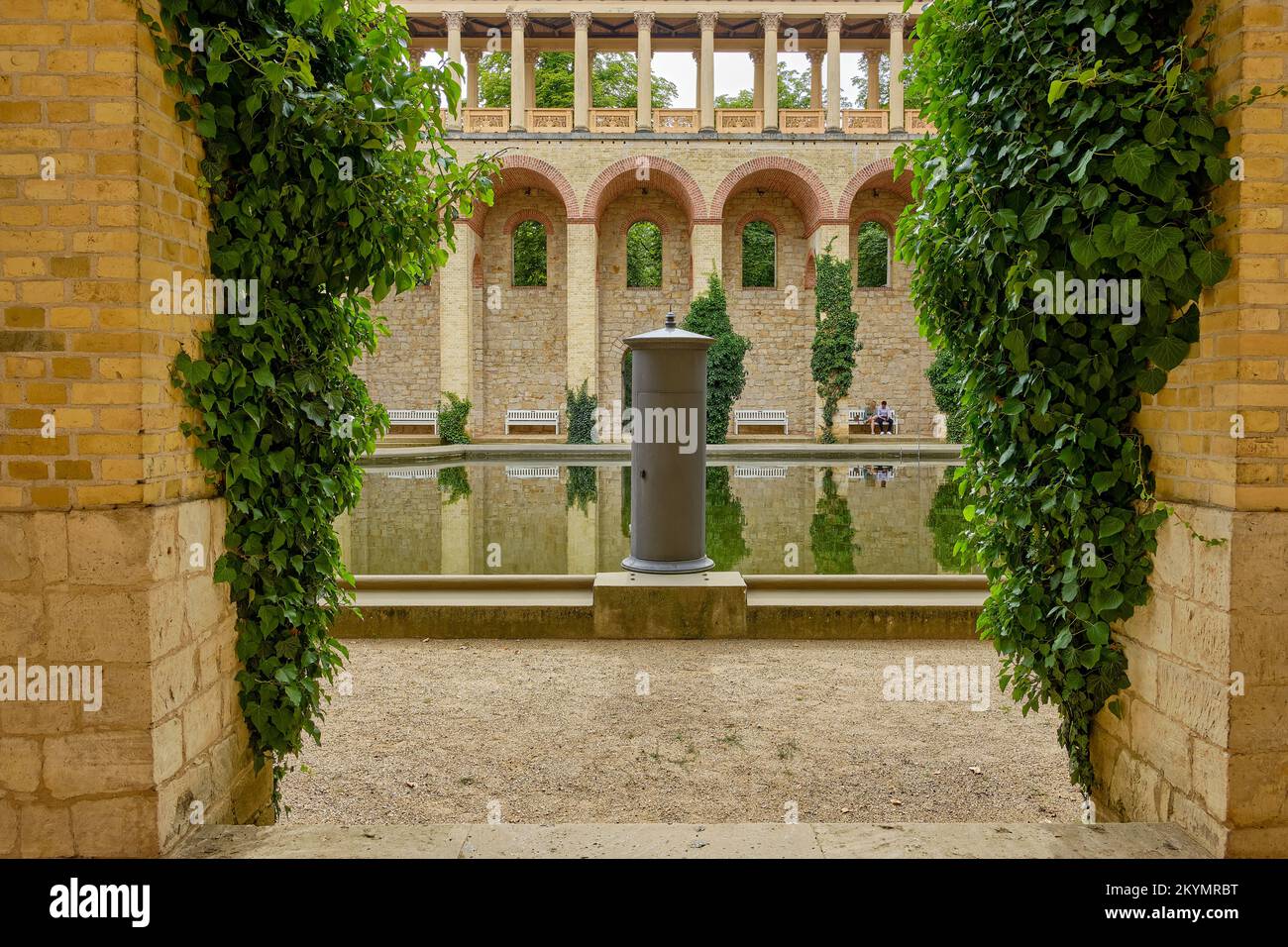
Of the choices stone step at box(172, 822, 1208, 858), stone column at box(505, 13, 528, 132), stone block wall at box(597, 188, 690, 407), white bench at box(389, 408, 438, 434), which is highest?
stone column at box(505, 13, 528, 132)

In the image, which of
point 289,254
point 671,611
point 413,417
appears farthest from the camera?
point 413,417

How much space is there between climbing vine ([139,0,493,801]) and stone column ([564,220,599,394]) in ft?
64.3

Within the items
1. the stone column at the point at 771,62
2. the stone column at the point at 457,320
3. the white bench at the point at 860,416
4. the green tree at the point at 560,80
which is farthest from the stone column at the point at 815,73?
the stone column at the point at 457,320

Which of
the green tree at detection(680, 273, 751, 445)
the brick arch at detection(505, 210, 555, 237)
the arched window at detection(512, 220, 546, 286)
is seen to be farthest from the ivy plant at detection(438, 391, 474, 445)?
the green tree at detection(680, 273, 751, 445)

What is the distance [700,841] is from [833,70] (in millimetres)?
24098

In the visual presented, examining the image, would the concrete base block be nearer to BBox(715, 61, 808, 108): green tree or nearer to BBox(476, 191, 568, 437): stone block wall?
BBox(476, 191, 568, 437): stone block wall

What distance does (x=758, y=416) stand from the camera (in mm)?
23578

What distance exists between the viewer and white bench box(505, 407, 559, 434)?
23.6 m

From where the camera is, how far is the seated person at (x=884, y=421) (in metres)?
22.9

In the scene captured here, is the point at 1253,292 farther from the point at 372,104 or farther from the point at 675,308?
the point at 675,308

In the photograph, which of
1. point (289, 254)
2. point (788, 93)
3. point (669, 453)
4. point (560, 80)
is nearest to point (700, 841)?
point (289, 254)

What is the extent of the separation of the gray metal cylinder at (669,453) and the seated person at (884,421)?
1746 centimetres

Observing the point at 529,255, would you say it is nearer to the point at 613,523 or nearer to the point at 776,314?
the point at 776,314
